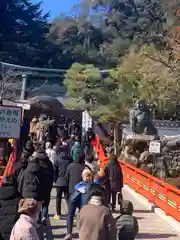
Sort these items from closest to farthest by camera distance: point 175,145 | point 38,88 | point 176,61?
1. point 176,61
2. point 175,145
3. point 38,88

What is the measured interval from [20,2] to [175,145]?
3695 centimetres

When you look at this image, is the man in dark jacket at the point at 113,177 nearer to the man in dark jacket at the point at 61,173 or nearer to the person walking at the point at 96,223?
the man in dark jacket at the point at 61,173

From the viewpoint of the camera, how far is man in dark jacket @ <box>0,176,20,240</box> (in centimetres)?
539

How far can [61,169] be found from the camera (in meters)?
9.41

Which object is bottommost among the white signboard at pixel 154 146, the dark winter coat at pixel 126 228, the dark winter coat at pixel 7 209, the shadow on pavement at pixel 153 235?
the shadow on pavement at pixel 153 235

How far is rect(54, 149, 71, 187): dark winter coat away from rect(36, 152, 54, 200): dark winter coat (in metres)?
0.94

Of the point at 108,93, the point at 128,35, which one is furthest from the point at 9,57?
the point at 108,93

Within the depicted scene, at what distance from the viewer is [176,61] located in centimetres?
1655

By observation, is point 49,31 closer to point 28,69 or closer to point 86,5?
point 86,5

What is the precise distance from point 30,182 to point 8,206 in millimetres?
2133

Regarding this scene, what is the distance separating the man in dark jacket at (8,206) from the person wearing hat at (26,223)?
0.98 meters

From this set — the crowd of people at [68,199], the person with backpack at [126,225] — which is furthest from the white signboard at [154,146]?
the person with backpack at [126,225]

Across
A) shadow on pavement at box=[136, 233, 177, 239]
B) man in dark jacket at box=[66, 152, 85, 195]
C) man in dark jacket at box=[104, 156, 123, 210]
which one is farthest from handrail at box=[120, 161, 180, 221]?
man in dark jacket at box=[66, 152, 85, 195]

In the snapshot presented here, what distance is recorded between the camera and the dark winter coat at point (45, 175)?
26.5ft
